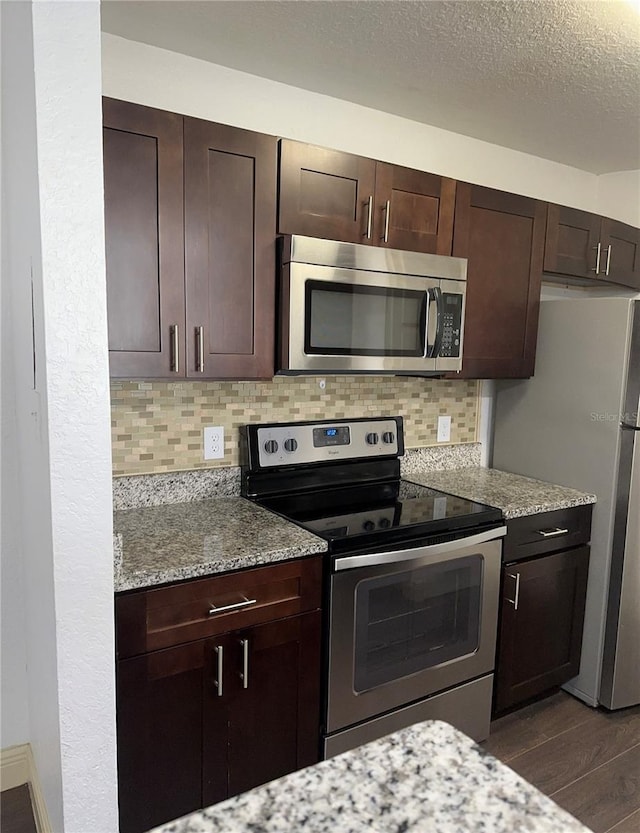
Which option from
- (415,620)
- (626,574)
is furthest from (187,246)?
(626,574)

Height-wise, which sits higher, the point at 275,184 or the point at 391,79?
the point at 391,79

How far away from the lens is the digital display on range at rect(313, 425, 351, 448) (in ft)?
7.77

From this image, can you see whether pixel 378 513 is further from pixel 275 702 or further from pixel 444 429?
pixel 444 429

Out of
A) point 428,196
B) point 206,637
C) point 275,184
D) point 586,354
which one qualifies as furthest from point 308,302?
point 586,354

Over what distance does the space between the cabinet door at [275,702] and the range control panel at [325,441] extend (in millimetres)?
675

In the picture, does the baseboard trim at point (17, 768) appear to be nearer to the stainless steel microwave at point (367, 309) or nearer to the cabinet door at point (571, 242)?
the stainless steel microwave at point (367, 309)

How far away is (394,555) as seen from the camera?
1.90m

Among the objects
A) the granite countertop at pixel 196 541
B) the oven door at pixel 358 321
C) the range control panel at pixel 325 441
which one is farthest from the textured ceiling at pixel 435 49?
the granite countertop at pixel 196 541

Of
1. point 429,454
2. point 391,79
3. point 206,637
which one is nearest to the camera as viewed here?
point 206,637

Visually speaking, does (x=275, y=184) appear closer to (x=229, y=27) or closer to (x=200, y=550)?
(x=229, y=27)

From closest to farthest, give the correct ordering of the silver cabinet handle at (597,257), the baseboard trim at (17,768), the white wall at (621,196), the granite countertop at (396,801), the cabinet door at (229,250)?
the granite countertop at (396,801) → the cabinet door at (229,250) → the baseboard trim at (17,768) → the silver cabinet handle at (597,257) → the white wall at (621,196)

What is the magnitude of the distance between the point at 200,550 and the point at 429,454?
4.63 ft

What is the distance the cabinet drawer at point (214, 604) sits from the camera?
4.98ft

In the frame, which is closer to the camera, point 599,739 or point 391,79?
point 391,79
